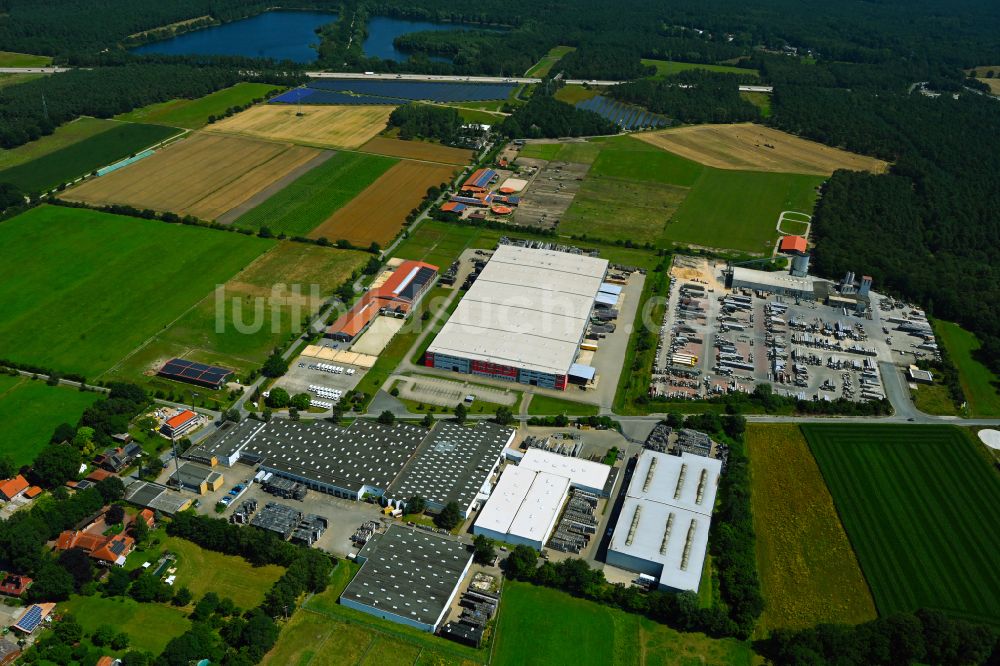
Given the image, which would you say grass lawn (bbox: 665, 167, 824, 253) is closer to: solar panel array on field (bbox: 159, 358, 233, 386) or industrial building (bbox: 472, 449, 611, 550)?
industrial building (bbox: 472, 449, 611, 550)

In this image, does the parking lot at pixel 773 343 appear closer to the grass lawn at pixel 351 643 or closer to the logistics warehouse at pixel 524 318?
the logistics warehouse at pixel 524 318

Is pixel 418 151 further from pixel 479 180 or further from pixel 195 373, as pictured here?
pixel 195 373

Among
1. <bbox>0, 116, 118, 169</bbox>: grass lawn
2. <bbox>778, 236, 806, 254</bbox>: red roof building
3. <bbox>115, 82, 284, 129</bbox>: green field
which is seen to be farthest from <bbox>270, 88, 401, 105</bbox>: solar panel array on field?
<bbox>778, 236, 806, 254</bbox>: red roof building

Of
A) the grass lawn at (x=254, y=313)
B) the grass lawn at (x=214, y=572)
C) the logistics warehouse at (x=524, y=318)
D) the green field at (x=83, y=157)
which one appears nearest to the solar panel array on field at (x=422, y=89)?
the green field at (x=83, y=157)

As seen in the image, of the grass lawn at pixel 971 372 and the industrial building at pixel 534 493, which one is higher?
the grass lawn at pixel 971 372

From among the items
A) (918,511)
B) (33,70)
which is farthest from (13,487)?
(33,70)
